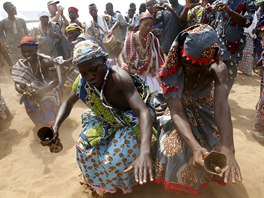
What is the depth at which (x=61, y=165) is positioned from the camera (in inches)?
132

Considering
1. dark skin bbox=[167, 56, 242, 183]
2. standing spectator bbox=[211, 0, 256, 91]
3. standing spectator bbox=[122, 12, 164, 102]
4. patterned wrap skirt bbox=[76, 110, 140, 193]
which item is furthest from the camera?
standing spectator bbox=[122, 12, 164, 102]

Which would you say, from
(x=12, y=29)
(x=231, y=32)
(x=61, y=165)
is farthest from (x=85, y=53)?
(x=12, y=29)

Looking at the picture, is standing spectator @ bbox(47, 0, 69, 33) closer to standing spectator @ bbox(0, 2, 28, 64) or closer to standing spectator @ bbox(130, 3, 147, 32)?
standing spectator @ bbox(0, 2, 28, 64)

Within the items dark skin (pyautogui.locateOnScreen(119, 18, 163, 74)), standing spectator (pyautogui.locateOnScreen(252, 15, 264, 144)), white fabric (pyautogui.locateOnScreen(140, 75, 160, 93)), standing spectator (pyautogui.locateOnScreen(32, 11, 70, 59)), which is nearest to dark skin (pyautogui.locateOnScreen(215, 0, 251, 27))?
standing spectator (pyautogui.locateOnScreen(252, 15, 264, 144))

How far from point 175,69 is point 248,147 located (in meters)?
1.81

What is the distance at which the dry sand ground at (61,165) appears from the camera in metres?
2.64

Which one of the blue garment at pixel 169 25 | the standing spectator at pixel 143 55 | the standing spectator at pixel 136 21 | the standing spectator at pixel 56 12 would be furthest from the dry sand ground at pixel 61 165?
the standing spectator at pixel 56 12

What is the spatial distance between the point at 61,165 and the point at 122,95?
4.62 feet

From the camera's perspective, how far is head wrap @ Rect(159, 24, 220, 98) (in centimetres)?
213

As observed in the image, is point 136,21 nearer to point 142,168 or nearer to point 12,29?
point 12,29

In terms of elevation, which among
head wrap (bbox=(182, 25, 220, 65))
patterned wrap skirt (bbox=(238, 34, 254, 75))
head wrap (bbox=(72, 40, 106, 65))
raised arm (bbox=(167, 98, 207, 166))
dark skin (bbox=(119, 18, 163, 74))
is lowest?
patterned wrap skirt (bbox=(238, 34, 254, 75))

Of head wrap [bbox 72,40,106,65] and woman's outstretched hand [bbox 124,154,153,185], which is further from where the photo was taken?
head wrap [bbox 72,40,106,65]

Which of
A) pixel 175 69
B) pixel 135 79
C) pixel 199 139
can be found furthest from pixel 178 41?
pixel 199 139

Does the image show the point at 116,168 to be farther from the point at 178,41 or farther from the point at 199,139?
the point at 178,41
